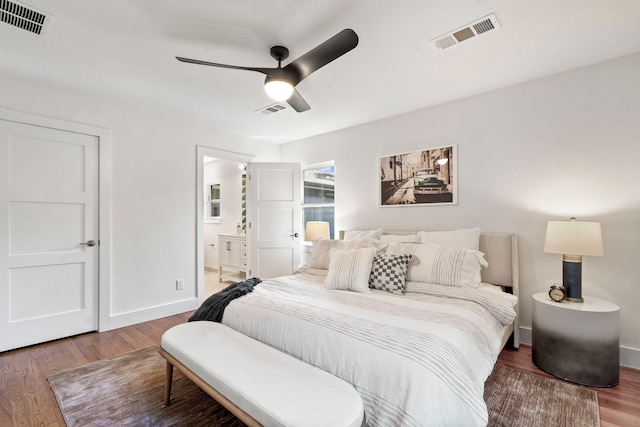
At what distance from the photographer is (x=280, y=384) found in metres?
1.36

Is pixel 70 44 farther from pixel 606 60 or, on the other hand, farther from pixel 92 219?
pixel 606 60

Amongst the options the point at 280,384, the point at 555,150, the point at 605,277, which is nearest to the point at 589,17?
the point at 555,150

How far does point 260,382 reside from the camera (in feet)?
4.55

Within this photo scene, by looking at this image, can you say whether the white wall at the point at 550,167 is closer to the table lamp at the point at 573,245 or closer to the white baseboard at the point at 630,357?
the white baseboard at the point at 630,357

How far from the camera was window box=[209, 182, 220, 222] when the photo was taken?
685cm

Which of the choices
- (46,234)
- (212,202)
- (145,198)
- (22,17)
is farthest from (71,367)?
(212,202)

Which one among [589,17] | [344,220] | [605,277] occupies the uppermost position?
[589,17]

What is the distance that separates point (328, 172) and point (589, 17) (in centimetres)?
318

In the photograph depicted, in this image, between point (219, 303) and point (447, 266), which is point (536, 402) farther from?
point (219, 303)

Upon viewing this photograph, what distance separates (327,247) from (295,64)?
6.17 ft

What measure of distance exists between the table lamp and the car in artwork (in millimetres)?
1130

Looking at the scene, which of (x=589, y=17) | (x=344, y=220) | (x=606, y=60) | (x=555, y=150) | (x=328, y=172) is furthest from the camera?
(x=328, y=172)

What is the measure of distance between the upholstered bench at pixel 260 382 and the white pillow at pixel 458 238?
1953 mm

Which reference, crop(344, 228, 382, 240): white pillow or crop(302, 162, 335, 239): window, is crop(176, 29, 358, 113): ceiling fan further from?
crop(302, 162, 335, 239): window
